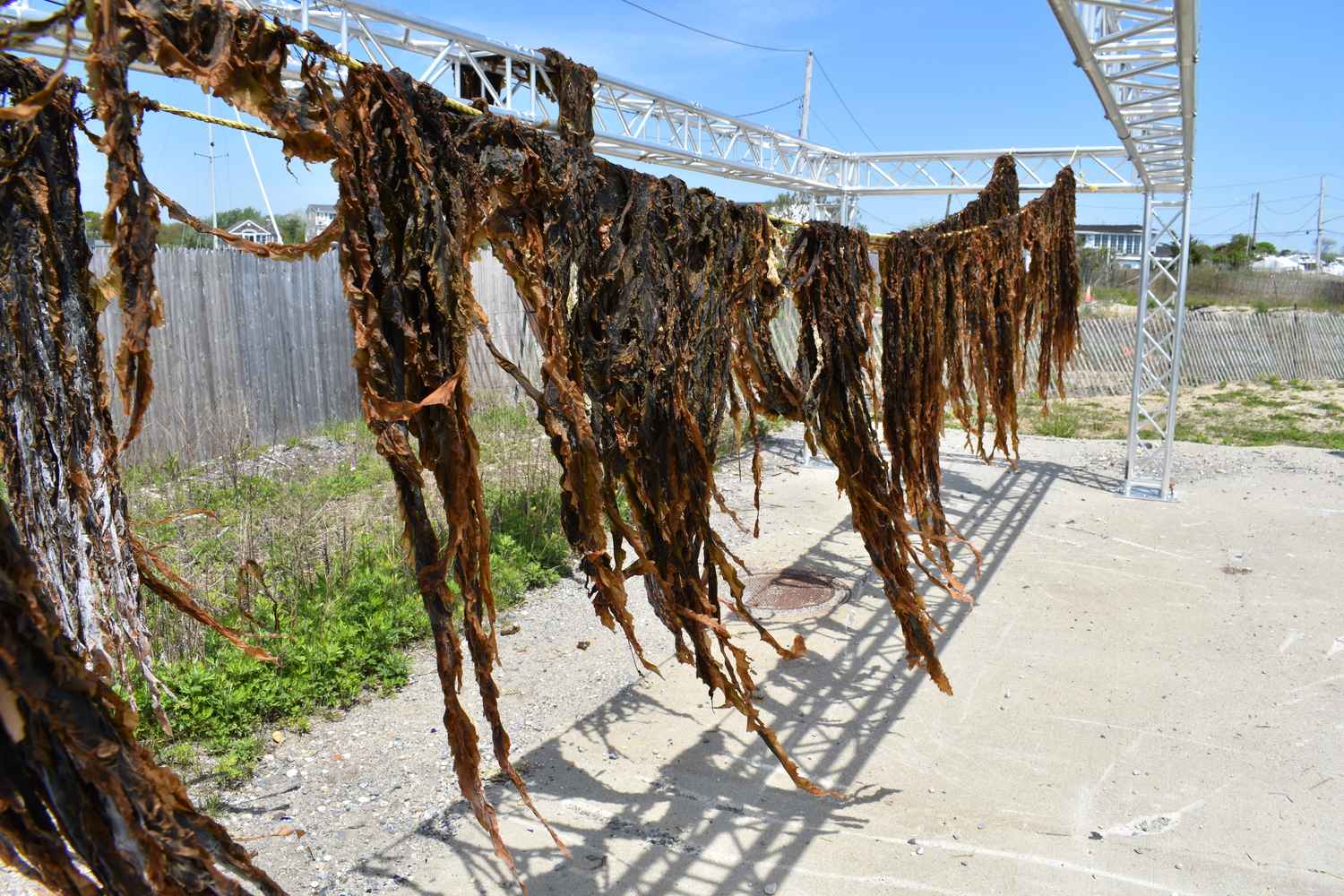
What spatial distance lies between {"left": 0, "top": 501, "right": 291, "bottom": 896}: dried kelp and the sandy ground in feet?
6.71

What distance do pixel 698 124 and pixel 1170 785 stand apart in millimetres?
6658

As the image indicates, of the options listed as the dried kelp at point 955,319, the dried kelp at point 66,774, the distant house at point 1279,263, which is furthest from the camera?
the distant house at point 1279,263

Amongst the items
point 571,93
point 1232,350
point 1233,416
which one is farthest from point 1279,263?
point 571,93

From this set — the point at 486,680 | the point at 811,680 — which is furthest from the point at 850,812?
the point at 486,680

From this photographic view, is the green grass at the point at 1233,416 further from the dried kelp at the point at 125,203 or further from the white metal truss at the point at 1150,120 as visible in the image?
the dried kelp at the point at 125,203

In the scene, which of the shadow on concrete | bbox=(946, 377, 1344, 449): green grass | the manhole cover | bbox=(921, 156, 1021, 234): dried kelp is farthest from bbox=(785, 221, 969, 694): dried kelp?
bbox=(946, 377, 1344, 449): green grass

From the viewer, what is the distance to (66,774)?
3.54 ft

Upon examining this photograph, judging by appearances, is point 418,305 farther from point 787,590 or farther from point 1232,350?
point 1232,350

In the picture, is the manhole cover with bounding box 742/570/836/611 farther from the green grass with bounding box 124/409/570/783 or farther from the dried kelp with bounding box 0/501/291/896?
the dried kelp with bounding box 0/501/291/896

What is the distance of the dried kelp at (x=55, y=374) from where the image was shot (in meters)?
1.70

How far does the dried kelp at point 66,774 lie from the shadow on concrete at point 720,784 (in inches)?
81.1

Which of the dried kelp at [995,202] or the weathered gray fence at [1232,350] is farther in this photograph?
the weathered gray fence at [1232,350]

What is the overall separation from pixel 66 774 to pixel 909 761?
11.7ft

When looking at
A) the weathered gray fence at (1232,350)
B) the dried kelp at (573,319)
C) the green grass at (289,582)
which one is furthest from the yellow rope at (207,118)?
the weathered gray fence at (1232,350)
